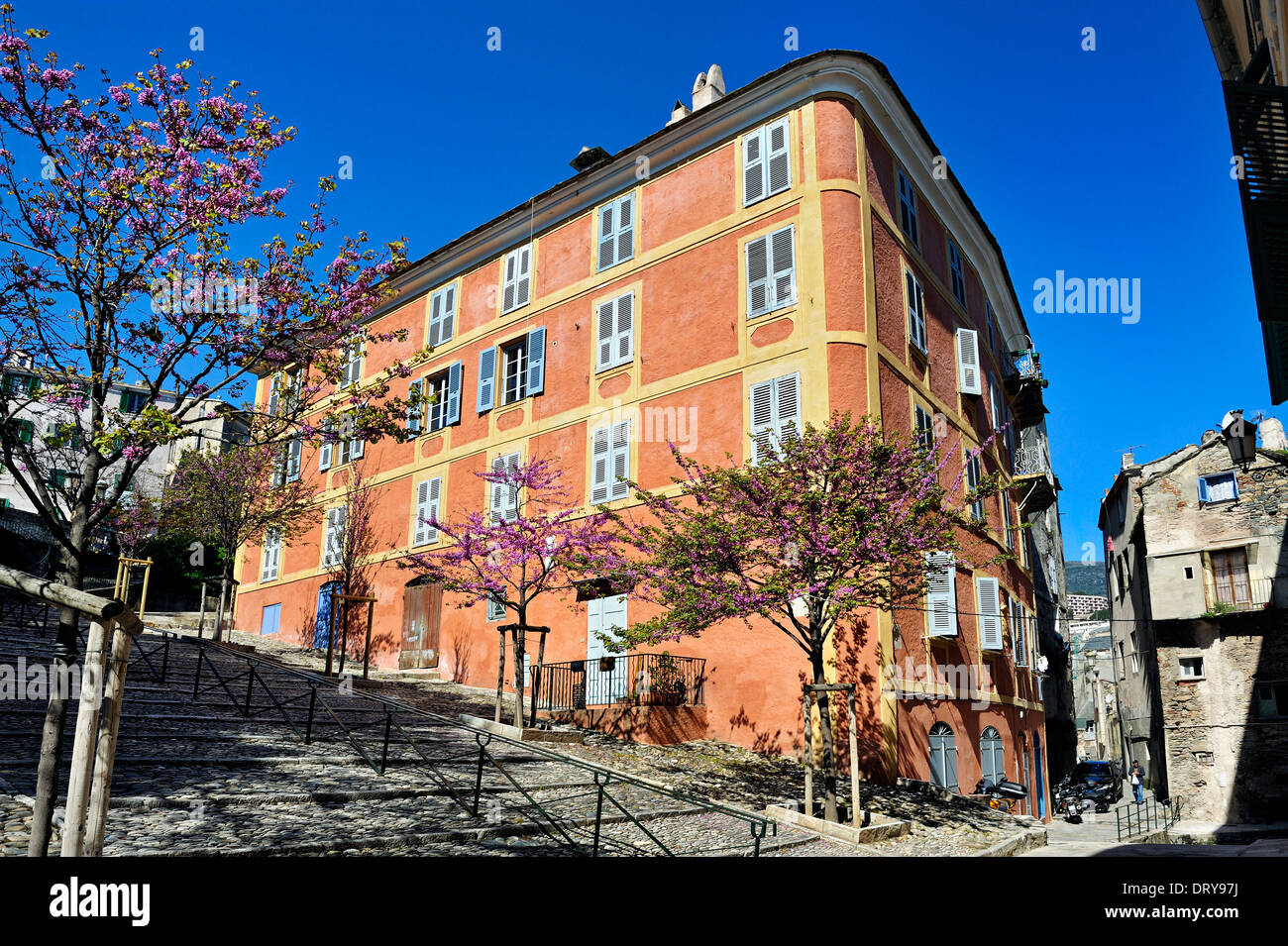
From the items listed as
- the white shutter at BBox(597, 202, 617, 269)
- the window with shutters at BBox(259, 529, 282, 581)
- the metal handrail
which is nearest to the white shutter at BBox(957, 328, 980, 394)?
the white shutter at BBox(597, 202, 617, 269)

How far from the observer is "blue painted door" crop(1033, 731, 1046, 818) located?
2242 centimetres

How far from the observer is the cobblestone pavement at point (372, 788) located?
8.02 m

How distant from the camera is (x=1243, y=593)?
2656 cm

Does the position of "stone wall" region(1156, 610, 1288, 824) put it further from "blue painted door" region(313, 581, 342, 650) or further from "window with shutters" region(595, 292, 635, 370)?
"blue painted door" region(313, 581, 342, 650)

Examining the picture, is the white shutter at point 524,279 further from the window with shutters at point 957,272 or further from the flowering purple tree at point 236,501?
the window with shutters at point 957,272

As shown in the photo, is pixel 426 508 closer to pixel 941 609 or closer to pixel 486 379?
pixel 486 379

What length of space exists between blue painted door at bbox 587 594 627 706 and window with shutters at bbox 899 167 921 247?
9901 millimetres

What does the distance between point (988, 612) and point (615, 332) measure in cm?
979

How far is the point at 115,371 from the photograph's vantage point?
327 inches

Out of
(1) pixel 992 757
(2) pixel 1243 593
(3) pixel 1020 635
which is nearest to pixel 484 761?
(1) pixel 992 757

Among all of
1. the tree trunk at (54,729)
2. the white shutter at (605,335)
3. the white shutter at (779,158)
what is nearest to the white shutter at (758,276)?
the white shutter at (779,158)

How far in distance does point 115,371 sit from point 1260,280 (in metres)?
11.2
